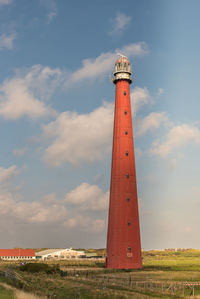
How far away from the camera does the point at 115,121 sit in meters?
69.9

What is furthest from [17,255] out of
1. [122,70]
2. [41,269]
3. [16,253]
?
[122,70]

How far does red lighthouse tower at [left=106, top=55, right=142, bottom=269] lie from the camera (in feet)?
208

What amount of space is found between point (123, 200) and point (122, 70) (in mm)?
25793

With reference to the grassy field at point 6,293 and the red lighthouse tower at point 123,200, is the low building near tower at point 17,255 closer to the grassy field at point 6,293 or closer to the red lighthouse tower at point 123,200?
the red lighthouse tower at point 123,200

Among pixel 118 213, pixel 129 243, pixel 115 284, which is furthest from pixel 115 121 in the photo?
pixel 115 284

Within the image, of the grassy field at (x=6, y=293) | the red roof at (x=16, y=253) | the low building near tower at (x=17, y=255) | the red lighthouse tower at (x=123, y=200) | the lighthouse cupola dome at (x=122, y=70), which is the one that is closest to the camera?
the grassy field at (x=6, y=293)

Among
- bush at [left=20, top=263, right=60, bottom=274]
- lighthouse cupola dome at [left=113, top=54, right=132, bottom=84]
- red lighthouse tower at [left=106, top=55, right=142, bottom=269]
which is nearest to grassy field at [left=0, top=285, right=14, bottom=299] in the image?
bush at [left=20, top=263, right=60, bottom=274]

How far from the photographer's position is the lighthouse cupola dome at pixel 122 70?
2837 inches

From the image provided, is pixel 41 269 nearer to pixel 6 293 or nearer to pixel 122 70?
pixel 6 293

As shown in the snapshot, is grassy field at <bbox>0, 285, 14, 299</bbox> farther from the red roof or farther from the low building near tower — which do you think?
the red roof

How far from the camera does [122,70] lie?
72500 mm

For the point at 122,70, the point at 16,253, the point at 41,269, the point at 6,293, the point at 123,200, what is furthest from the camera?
the point at 16,253

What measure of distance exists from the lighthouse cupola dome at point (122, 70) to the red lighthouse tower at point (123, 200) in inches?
125

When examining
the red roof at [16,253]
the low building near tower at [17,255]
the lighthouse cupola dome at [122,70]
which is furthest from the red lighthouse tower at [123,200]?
the red roof at [16,253]
